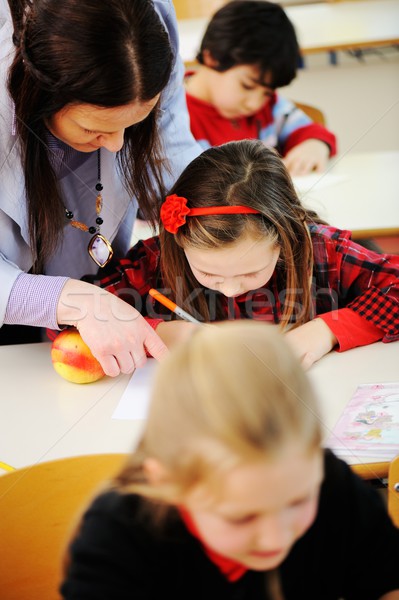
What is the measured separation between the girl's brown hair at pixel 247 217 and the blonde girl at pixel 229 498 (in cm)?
78

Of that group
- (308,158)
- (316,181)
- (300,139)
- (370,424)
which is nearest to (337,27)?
(300,139)

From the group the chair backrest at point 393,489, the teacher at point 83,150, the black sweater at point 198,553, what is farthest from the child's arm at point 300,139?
the black sweater at point 198,553

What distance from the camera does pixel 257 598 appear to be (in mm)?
798

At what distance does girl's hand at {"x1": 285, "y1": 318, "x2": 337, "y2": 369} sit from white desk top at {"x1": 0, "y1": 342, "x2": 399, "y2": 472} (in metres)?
0.02

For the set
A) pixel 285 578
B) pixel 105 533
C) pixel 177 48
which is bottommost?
pixel 285 578

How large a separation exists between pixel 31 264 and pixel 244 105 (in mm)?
1432

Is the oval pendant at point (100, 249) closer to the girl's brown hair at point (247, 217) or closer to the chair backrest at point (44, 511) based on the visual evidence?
the girl's brown hair at point (247, 217)

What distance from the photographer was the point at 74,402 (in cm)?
148

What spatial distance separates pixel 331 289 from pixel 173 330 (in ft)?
1.19

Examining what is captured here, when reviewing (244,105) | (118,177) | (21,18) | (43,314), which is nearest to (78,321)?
(43,314)

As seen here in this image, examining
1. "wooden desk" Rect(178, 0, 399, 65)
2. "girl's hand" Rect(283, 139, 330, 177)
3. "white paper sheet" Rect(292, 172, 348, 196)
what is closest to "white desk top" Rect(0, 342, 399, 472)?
"white paper sheet" Rect(292, 172, 348, 196)

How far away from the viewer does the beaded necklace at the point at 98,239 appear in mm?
1700

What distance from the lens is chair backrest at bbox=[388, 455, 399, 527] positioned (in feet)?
3.76

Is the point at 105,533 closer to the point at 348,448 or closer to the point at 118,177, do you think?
the point at 348,448
